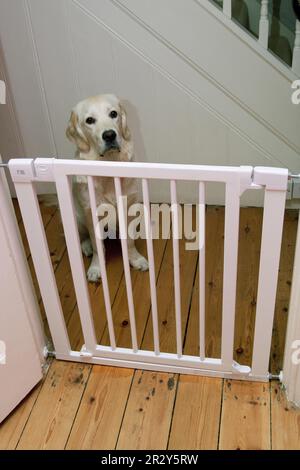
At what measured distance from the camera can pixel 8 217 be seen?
1.26m

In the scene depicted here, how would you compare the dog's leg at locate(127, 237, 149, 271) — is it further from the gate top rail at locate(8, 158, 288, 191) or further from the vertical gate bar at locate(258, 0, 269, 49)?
the vertical gate bar at locate(258, 0, 269, 49)

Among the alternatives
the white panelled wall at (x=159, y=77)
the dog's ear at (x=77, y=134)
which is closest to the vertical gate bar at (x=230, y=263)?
the dog's ear at (x=77, y=134)

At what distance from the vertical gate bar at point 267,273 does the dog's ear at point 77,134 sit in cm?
83

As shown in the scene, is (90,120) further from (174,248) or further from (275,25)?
(275,25)

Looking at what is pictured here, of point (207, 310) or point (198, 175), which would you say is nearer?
point (198, 175)

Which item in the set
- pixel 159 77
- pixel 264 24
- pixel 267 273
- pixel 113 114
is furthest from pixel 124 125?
pixel 267 273

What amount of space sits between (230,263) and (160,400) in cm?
53

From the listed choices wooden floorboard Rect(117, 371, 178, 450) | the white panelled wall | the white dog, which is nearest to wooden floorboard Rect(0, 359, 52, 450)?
wooden floorboard Rect(117, 371, 178, 450)

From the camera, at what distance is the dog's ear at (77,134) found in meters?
1.70

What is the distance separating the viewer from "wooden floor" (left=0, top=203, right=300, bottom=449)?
1.36m

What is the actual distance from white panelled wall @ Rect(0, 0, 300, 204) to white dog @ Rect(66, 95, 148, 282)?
413 mm

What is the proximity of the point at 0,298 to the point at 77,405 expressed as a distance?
0.45 meters

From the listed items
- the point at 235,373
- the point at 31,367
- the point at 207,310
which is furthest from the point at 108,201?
the point at 235,373

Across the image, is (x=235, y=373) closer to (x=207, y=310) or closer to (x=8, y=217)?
(x=207, y=310)
